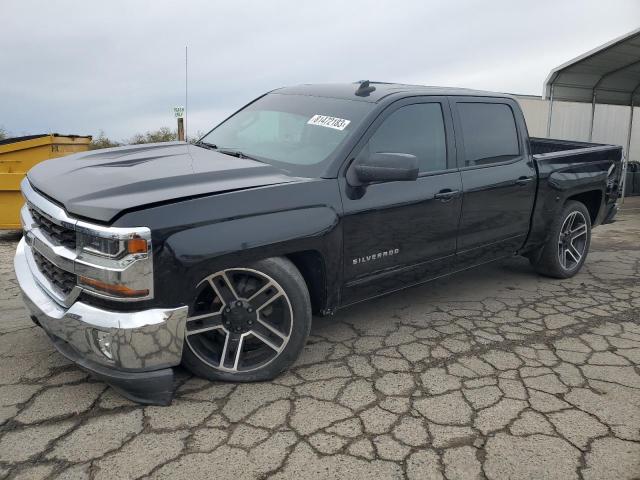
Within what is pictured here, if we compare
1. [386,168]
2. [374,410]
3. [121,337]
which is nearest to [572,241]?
[386,168]

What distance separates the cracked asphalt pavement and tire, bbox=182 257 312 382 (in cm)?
13

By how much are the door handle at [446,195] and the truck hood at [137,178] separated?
1.19m

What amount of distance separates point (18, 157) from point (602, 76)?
35.1 feet

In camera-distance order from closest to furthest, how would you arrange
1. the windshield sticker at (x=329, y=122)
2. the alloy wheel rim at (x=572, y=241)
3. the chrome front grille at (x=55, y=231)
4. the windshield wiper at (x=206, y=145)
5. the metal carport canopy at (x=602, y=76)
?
the chrome front grille at (x=55, y=231) → the windshield sticker at (x=329, y=122) → the windshield wiper at (x=206, y=145) → the alloy wheel rim at (x=572, y=241) → the metal carport canopy at (x=602, y=76)

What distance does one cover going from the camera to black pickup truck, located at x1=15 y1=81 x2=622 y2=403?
2.68 m

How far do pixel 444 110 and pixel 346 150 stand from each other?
3.69 feet

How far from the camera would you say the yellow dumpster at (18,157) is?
22.9 ft

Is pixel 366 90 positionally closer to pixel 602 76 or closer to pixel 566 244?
pixel 566 244

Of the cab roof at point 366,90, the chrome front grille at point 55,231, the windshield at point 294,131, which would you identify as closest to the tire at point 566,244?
the cab roof at point 366,90

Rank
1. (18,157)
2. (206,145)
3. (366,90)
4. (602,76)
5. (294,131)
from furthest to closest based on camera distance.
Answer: (602,76), (18,157), (206,145), (366,90), (294,131)

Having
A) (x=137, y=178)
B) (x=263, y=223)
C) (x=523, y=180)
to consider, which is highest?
(x=137, y=178)

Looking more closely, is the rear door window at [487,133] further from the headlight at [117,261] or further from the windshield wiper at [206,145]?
the headlight at [117,261]

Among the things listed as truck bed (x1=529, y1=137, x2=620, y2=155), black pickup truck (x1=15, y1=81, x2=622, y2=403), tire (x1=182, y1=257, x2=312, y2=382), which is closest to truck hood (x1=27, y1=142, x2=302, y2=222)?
black pickup truck (x1=15, y1=81, x2=622, y2=403)

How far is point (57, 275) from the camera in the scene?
2.97m
